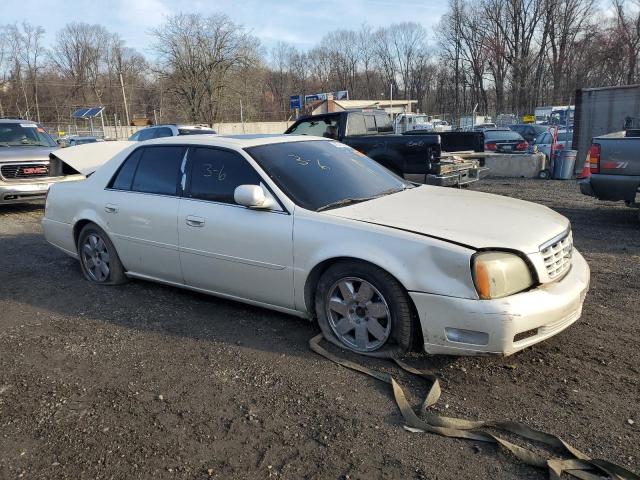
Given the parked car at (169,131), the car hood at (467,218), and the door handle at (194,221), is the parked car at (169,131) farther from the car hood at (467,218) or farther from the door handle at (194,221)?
the car hood at (467,218)

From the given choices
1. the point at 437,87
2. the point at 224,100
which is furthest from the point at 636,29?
the point at 224,100

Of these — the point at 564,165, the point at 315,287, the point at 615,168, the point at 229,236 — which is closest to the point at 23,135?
the point at 229,236

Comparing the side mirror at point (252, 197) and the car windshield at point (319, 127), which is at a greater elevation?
the car windshield at point (319, 127)

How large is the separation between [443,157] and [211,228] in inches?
285

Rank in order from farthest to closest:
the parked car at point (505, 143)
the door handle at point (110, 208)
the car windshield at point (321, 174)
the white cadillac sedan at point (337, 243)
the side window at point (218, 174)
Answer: the parked car at point (505, 143) → the door handle at point (110, 208) → the side window at point (218, 174) → the car windshield at point (321, 174) → the white cadillac sedan at point (337, 243)

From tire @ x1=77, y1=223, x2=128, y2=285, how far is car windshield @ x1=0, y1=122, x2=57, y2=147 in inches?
270

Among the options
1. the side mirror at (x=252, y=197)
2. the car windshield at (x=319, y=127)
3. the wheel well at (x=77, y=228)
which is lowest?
the wheel well at (x=77, y=228)

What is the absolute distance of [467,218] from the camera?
11.8ft

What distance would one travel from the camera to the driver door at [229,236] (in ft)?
12.7

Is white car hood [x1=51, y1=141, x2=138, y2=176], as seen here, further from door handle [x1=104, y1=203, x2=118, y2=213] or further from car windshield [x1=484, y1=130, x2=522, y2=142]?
car windshield [x1=484, y1=130, x2=522, y2=142]

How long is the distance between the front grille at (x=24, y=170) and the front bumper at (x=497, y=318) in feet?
30.7

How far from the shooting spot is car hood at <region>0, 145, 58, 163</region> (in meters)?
9.90

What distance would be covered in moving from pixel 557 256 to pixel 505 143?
58.3 feet

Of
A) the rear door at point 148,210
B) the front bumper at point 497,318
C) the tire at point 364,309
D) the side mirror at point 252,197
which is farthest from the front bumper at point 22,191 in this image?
the front bumper at point 497,318
